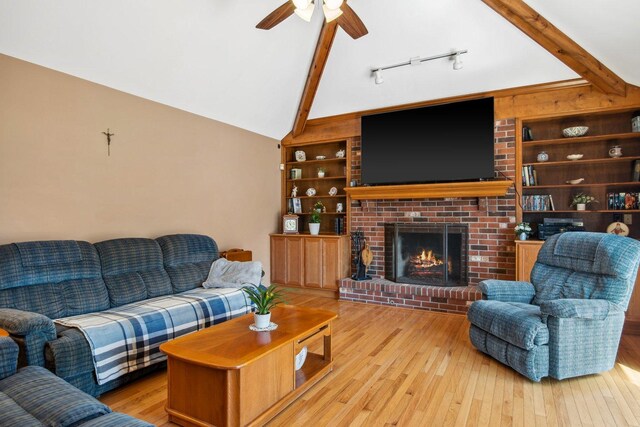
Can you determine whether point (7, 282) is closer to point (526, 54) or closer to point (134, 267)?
point (134, 267)

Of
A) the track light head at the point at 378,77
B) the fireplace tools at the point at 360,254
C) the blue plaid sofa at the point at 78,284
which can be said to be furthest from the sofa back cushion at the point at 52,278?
the track light head at the point at 378,77

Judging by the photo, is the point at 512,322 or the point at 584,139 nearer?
the point at 512,322

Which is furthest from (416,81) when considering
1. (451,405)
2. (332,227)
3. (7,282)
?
(7,282)

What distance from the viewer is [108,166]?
350cm

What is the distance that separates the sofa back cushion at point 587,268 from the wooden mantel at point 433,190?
106cm

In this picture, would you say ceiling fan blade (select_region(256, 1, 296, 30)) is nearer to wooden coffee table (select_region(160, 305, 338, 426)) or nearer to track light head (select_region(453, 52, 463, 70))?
track light head (select_region(453, 52, 463, 70))

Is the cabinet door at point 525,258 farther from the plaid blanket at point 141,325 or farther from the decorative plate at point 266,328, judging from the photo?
the plaid blanket at point 141,325

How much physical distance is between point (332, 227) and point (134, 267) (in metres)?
3.12

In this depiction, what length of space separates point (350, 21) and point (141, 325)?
9.42 ft

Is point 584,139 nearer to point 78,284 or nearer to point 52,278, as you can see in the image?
point 78,284

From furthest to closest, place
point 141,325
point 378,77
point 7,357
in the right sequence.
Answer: point 378,77 < point 141,325 < point 7,357

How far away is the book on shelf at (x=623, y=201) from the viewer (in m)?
3.83

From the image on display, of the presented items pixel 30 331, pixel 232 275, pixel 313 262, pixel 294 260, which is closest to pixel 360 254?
pixel 313 262

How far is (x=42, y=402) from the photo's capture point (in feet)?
4.78
